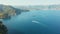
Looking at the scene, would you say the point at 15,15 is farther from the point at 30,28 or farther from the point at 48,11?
the point at 48,11

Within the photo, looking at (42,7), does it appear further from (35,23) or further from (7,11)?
(7,11)

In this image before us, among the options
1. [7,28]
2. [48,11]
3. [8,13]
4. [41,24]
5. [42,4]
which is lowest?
[7,28]

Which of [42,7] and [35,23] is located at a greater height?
[42,7]

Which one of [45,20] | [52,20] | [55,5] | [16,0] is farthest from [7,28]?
[55,5]

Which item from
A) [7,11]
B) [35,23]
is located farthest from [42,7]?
[7,11]

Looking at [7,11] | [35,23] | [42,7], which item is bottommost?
[35,23]

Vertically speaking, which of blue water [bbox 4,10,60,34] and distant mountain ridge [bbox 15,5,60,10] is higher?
distant mountain ridge [bbox 15,5,60,10]

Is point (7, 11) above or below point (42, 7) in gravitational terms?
below

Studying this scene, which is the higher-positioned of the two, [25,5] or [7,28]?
[25,5]
